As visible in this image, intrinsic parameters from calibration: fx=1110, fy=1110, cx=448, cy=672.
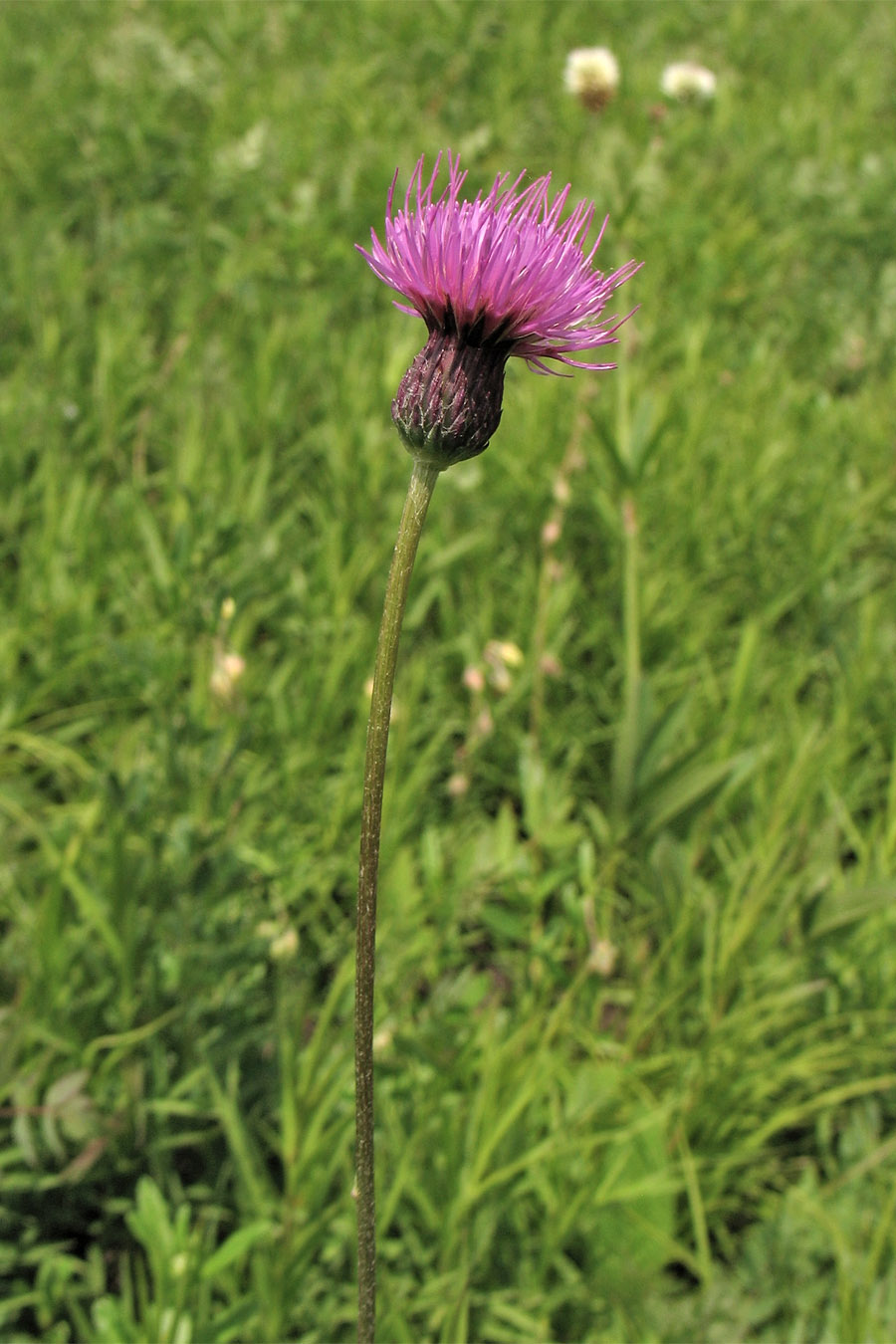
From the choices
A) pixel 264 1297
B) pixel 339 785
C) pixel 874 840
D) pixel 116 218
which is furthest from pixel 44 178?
pixel 264 1297

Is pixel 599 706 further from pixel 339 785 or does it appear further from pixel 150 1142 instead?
pixel 150 1142

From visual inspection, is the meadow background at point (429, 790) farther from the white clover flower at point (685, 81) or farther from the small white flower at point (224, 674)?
the white clover flower at point (685, 81)

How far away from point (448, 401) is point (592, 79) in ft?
7.66

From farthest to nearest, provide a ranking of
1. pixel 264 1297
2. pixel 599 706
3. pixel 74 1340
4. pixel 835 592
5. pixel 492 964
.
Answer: pixel 835 592 → pixel 599 706 → pixel 492 964 → pixel 74 1340 → pixel 264 1297

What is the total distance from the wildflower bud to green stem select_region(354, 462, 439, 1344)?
2 cm

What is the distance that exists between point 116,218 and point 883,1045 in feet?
10.2

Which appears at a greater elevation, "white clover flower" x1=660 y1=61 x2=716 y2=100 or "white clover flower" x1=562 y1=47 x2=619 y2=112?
"white clover flower" x1=660 y1=61 x2=716 y2=100

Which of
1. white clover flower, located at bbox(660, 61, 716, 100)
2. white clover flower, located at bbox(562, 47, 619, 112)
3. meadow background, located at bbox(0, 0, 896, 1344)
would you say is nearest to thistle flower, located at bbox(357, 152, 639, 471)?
meadow background, located at bbox(0, 0, 896, 1344)

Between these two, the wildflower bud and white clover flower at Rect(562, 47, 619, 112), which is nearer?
the wildflower bud

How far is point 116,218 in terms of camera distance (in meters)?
3.40

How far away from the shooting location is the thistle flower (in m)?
0.81

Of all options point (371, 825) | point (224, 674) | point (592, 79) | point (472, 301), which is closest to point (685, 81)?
point (592, 79)

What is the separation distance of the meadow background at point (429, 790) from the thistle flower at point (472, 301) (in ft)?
2.57

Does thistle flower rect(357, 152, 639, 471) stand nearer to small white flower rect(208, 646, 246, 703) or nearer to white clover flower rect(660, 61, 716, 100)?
small white flower rect(208, 646, 246, 703)
